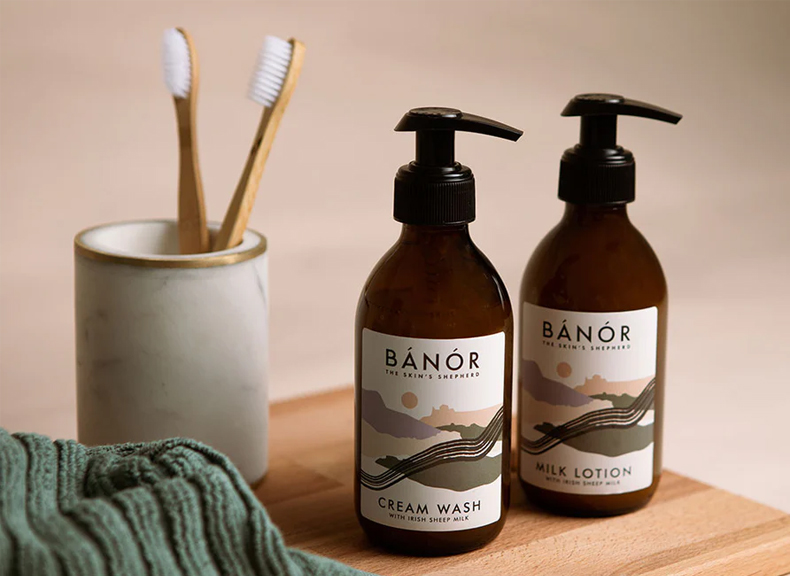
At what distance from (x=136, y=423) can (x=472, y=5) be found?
0.46 m

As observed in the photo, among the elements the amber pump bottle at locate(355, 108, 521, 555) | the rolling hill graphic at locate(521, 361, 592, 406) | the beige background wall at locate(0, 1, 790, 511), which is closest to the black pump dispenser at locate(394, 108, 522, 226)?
the amber pump bottle at locate(355, 108, 521, 555)

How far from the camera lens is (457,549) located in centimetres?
49

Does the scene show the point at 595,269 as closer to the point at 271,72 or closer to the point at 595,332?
the point at 595,332

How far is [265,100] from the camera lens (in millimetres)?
558

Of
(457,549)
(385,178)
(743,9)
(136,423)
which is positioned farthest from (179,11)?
(743,9)

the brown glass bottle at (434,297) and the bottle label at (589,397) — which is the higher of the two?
the brown glass bottle at (434,297)

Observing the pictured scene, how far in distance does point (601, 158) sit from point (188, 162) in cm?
22

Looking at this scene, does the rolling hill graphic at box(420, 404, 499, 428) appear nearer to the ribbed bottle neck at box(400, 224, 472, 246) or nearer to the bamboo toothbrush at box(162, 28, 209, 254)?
the ribbed bottle neck at box(400, 224, 472, 246)

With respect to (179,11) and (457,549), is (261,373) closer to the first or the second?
(457,549)

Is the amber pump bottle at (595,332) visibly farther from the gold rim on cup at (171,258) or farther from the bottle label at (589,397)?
the gold rim on cup at (171,258)

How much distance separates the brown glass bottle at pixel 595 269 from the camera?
0.51 meters

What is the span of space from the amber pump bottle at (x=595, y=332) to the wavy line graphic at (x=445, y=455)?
5 centimetres

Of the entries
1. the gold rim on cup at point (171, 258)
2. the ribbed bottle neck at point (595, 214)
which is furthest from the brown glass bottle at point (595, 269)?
the gold rim on cup at point (171, 258)

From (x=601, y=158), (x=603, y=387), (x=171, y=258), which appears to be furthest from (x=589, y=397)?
(x=171, y=258)
